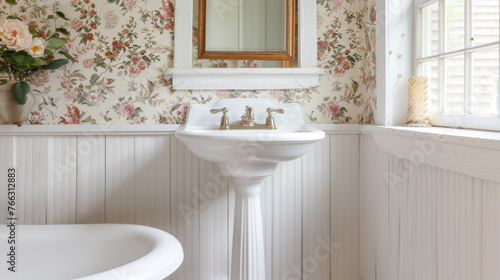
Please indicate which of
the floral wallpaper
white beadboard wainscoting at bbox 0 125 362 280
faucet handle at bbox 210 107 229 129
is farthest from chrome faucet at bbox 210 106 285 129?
white beadboard wainscoting at bbox 0 125 362 280

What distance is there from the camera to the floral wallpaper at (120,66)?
1.74 metres

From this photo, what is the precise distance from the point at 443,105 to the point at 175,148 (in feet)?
3.81

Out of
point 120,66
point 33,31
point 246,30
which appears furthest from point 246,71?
point 33,31

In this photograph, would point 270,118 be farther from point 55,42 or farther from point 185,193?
point 55,42

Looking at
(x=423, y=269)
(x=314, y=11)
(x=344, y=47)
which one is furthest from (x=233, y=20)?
(x=423, y=269)

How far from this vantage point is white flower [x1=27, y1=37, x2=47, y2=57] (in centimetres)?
159

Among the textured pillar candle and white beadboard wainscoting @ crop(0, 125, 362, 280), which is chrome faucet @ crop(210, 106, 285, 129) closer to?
white beadboard wainscoting @ crop(0, 125, 362, 280)

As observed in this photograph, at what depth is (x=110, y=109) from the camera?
1758 mm

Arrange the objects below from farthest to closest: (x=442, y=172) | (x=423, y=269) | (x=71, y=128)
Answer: (x=71, y=128), (x=423, y=269), (x=442, y=172)

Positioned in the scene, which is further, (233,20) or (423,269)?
(233,20)

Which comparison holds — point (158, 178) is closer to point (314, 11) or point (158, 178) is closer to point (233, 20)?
point (233, 20)

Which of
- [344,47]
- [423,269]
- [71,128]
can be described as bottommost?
[423,269]

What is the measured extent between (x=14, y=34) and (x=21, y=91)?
0.77 feet

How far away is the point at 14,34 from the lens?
5.06 feet
